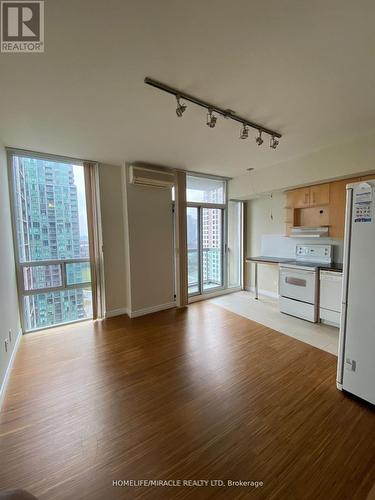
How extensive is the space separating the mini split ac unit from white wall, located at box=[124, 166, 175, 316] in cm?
16

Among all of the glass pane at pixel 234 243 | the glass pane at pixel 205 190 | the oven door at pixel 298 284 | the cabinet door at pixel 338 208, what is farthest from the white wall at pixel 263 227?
the cabinet door at pixel 338 208

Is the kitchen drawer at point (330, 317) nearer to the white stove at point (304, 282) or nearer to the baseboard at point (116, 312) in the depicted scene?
the white stove at point (304, 282)

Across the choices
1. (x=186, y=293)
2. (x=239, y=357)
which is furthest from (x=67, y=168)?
(x=239, y=357)

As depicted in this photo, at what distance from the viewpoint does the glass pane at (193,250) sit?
4.52 m

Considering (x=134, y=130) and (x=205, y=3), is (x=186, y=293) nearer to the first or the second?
(x=134, y=130)

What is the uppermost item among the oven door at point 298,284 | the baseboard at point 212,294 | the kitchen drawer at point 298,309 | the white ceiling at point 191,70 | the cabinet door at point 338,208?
the white ceiling at point 191,70

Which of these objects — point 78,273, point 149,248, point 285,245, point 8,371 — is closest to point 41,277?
point 78,273

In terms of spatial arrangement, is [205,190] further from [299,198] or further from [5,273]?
[5,273]

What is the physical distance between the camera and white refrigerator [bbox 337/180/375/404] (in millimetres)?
1694

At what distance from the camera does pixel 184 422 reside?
1.67 metres

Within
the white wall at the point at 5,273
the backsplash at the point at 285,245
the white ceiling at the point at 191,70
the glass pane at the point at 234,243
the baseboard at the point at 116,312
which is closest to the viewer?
the white ceiling at the point at 191,70

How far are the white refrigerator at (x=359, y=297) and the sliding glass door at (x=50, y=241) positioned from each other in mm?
3606

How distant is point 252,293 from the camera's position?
5.14m

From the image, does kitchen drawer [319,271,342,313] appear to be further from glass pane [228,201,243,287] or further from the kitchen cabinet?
glass pane [228,201,243,287]
